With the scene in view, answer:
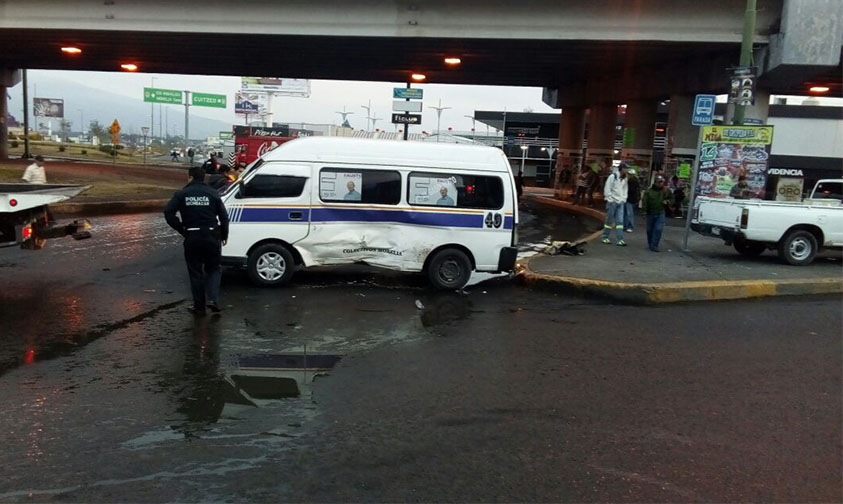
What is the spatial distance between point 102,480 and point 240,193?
251 inches

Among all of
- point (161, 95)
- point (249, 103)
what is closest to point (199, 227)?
point (161, 95)

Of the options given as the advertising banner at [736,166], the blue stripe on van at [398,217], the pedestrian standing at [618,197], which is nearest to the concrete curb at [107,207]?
the blue stripe on van at [398,217]

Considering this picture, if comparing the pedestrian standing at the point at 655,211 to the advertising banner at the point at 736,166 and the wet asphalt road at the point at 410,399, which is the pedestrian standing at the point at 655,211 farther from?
the wet asphalt road at the point at 410,399

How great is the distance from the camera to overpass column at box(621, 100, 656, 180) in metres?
A: 26.0

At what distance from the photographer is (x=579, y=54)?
22.5 metres

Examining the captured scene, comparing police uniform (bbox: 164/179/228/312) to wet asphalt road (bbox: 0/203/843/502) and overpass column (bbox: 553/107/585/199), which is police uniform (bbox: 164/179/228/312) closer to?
wet asphalt road (bbox: 0/203/843/502)

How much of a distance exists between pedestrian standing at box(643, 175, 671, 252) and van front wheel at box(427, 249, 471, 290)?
16.5 feet

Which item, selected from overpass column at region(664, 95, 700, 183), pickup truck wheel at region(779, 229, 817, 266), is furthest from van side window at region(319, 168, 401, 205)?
overpass column at region(664, 95, 700, 183)

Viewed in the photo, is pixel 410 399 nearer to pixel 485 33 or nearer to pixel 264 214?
pixel 264 214

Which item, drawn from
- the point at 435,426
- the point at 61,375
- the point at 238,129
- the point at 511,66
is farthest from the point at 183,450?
the point at 238,129

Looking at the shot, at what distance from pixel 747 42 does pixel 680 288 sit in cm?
716

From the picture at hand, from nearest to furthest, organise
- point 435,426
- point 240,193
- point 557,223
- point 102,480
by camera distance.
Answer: point 102,480 → point 435,426 → point 240,193 → point 557,223

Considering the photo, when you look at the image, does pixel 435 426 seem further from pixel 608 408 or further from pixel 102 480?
pixel 102 480

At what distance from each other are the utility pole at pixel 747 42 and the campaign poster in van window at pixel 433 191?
25.5ft
